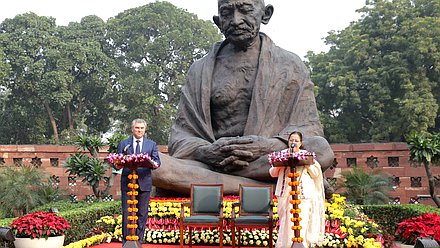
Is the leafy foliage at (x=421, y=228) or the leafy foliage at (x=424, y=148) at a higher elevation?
the leafy foliage at (x=424, y=148)

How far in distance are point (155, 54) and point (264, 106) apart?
1657 cm

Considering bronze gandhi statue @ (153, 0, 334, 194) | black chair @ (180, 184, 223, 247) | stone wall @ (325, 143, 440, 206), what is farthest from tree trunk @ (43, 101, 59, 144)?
black chair @ (180, 184, 223, 247)

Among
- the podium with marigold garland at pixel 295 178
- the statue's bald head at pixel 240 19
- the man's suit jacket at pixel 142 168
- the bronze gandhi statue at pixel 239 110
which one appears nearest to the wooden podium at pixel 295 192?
the podium with marigold garland at pixel 295 178

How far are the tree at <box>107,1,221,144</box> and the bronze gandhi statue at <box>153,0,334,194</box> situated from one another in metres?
13.9

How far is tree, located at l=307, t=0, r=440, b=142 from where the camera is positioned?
1706cm

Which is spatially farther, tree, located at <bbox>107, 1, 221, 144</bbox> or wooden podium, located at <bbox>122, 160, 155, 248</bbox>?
tree, located at <bbox>107, 1, 221, 144</bbox>

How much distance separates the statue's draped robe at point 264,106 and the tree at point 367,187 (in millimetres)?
5177

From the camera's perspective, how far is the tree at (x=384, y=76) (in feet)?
56.0

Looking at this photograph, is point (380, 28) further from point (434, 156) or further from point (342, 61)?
point (434, 156)

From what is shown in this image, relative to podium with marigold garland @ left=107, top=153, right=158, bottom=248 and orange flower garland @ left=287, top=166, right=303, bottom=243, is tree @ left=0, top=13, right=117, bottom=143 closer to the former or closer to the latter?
podium with marigold garland @ left=107, top=153, right=158, bottom=248

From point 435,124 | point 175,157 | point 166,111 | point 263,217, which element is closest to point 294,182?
point 263,217

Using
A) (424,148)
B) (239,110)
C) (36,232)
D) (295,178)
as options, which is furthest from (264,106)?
(424,148)

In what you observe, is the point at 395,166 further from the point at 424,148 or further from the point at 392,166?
the point at 424,148

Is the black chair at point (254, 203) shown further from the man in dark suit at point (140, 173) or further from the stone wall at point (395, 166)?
the stone wall at point (395, 166)
